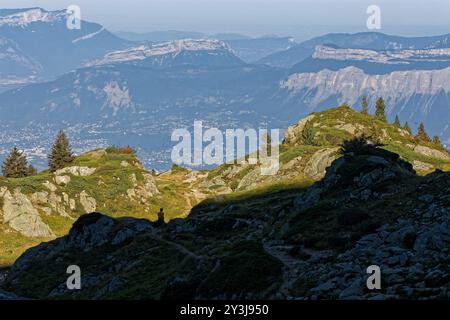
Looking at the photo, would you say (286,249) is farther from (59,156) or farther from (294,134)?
(294,134)

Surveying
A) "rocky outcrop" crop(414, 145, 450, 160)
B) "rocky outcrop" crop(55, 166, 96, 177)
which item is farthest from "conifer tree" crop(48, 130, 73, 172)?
"rocky outcrop" crop(414, 145, 450, 160)

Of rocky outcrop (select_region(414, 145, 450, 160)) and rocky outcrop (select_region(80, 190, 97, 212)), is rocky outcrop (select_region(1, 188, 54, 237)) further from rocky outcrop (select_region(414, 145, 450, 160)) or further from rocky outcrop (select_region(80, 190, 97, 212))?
rocky outcrop (select_region(414, 145, 450, 160))

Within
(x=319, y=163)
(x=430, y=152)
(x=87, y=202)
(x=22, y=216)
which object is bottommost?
(x=87, y=202)

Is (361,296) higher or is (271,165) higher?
(361,296)

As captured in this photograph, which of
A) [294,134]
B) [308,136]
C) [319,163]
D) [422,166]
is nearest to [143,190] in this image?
[319,163]

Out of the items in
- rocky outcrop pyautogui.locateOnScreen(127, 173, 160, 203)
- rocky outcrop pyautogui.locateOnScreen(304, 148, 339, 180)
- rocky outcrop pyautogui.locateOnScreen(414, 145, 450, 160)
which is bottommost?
rocky outcrop pyautogui.locateOnScreen(127, 173, 160, 203)

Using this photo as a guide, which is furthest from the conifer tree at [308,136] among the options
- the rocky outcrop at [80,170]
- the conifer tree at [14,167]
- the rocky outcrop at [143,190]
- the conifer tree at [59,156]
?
the conifer tree at [14,167]
